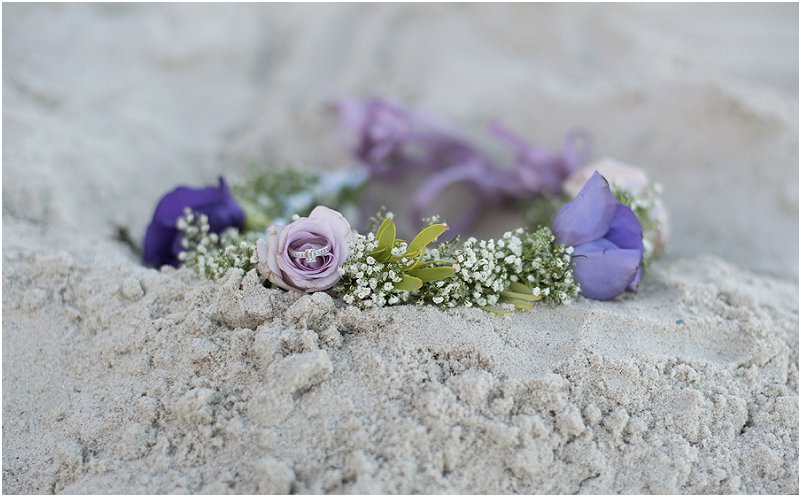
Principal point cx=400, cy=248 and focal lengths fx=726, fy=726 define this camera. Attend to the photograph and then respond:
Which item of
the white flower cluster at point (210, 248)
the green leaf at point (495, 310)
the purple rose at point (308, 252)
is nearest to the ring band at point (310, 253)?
the purple rose at point (308, 252)

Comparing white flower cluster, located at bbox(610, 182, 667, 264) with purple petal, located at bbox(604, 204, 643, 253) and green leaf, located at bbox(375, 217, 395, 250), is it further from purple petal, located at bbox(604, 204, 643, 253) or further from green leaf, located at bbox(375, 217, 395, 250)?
green leaf, located at bbox(375, 217, 395, 250)

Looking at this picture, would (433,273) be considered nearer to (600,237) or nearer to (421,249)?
(421,249)

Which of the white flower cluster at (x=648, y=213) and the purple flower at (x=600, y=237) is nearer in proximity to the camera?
the purple flower at (x=600, y=237)

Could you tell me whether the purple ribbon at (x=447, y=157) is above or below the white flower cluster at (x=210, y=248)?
above

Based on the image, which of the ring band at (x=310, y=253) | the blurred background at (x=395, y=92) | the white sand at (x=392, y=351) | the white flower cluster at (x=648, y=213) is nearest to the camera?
the white sand at (x=392, y=351)

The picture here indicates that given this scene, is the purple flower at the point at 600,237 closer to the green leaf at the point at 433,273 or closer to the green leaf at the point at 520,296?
the green leaf at the point at 520,296

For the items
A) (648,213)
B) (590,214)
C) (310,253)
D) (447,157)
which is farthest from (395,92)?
(310,253)
